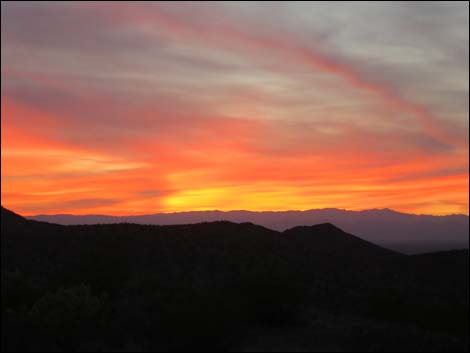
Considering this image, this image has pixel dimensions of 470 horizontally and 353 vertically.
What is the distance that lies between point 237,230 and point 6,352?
3097 centimetres

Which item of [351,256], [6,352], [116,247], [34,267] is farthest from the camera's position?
[351,256]

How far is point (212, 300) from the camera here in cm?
2136

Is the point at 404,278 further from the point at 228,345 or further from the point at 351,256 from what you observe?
the point at 228,345

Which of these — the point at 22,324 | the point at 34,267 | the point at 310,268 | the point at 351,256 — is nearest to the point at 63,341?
the point at 22,324

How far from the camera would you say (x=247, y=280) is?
82.3 ft

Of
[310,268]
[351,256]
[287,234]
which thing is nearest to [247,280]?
[310,268]

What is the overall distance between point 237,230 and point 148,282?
76.6ft

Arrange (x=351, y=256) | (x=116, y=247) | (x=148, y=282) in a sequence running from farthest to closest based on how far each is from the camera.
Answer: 1. (x=351, y=256)
2. (x=116, y=247)
3. (x=148, y=282)

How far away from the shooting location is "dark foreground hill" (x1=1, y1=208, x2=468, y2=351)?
2092 cm

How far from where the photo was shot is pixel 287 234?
175ft

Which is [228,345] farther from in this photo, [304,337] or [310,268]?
[310,268]

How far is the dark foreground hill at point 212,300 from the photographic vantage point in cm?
2092

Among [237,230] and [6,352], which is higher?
[237,230]

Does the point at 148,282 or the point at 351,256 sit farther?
the point at 351,256
